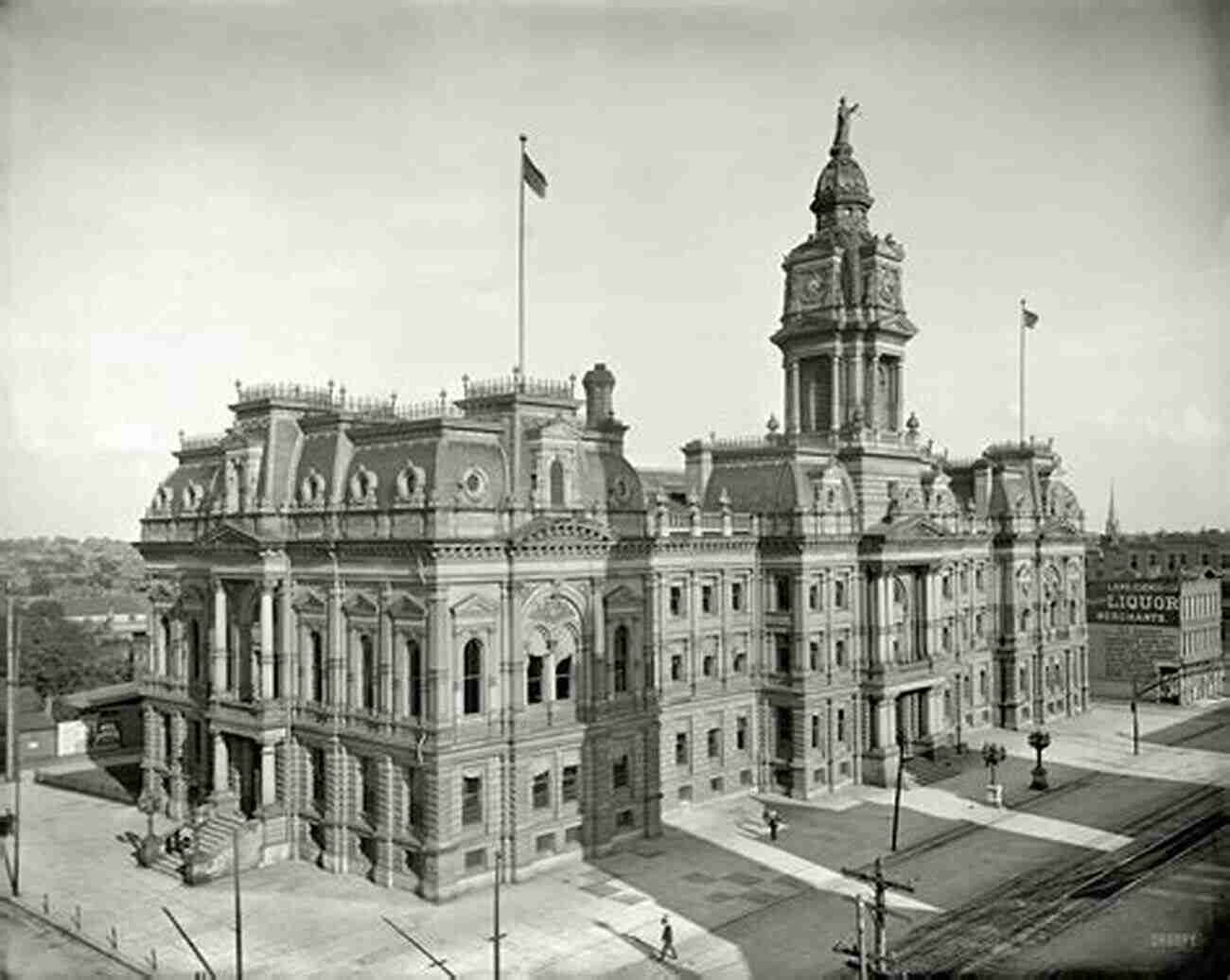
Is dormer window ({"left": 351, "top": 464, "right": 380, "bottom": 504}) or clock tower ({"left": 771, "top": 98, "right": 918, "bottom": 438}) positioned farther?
clock tower ({"left": 771, "top": 98, "right": 918, "bottom": 438})

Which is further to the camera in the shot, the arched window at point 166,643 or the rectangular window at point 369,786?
the arched window at point 166,643

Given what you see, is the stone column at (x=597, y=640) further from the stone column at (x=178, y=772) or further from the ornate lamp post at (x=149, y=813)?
the stone column at (x=178, y=772)

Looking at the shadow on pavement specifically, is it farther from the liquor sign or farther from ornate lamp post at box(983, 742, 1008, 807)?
the liquor sign

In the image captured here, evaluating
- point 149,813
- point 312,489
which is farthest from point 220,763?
point 312,489

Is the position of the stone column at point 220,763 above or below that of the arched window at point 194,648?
below

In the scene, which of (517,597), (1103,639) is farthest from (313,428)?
(1103,639)

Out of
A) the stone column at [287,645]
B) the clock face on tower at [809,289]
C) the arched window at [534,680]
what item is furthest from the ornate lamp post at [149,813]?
the clock face on tower at [809,289]

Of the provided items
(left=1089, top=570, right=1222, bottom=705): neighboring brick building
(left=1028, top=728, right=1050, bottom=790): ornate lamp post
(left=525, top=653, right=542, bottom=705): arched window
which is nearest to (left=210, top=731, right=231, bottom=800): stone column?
(left=525, top=653, right=542, bottom=705): arched window

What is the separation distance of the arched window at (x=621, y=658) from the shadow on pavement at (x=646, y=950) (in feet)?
43.3

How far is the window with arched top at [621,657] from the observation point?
52.8 metres

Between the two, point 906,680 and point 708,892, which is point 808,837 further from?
point 906,680

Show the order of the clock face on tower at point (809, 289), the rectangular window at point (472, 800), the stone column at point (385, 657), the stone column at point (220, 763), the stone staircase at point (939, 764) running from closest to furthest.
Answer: the rectangular window at point (472, 800)
the stone column at point (385, 657)
the stone column at point (220, 763)
the stone staircase at point (939, 764)
the clock face on tower at point (809, 289)

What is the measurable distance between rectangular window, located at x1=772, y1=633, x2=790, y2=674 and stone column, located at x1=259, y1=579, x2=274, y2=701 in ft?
87.9

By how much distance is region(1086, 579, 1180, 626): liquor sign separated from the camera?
93.5 m
